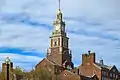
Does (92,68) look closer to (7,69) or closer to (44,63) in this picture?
(44,63)

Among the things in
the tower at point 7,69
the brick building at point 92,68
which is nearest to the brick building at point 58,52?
the brick building at point 92,68

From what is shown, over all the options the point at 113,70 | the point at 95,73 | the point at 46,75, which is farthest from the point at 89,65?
the point at 46,75

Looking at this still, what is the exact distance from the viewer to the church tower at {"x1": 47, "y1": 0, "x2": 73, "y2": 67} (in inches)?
4943

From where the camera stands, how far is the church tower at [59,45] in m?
126

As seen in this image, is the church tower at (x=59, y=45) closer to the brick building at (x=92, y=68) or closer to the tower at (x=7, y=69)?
the brick building at (x=92, y=68)

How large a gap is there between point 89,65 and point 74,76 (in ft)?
38.3

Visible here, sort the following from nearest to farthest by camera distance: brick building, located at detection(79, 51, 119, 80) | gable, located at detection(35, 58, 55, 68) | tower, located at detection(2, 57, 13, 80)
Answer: tower, located at detection(2, 57, 13, 80)
brick building, located at detection(79, 51, 119, 80)
gable, located at detection(35, 58, 55, 68)

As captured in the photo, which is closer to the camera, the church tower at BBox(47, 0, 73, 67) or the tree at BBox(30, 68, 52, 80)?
the tree at BBox(30, 68, 52, 80)

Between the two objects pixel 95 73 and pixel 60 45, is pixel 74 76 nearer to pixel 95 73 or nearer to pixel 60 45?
pixel 95 73

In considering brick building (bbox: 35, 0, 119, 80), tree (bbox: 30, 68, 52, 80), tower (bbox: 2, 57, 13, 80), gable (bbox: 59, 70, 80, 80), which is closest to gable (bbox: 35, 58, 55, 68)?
brick building (bbox: 35, 0, 119, 80)

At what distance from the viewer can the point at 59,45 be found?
126938 mm

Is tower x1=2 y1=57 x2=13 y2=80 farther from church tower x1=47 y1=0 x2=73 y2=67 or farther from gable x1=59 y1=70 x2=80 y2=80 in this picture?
church tower x1=47 y1=0 x2=73 y2=67

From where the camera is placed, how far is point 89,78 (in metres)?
113

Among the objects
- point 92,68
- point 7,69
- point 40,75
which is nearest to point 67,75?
point 92,68
